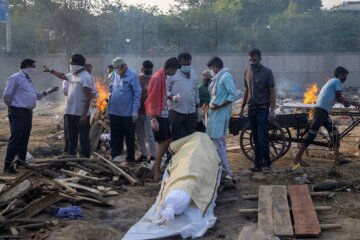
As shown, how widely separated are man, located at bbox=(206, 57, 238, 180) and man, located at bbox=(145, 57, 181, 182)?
693 mm

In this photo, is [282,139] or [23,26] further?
[23,26]

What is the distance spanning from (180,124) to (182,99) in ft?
1.31

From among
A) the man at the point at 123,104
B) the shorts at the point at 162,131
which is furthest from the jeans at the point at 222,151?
the man at the point at 123,104

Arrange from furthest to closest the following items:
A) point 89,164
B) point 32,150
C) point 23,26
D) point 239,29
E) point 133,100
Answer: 1. point 239,29
2. point 23,26
3. point 32,150
4. point 133,100
5. point 89,164

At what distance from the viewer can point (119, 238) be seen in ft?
19.0

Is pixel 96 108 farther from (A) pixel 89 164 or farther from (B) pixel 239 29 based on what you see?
(B) pixel 239 29

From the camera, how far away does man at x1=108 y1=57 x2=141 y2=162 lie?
948cm

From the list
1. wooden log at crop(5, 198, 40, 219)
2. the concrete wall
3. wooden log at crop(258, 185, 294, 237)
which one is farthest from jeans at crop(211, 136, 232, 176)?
the concrete wall

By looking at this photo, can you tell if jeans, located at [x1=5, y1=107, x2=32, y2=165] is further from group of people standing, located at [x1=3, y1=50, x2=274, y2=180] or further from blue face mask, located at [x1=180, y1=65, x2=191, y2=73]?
blue face mask, located at [x1=180, y1=65, x2=191, y2=73]

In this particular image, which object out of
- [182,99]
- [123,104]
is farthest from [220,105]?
[123,104]

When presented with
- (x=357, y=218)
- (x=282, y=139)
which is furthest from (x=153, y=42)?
(x=357, y=218)

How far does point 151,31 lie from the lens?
29.8 meters

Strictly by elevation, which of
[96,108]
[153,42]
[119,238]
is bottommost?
[119,238]

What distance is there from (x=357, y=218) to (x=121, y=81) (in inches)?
186
